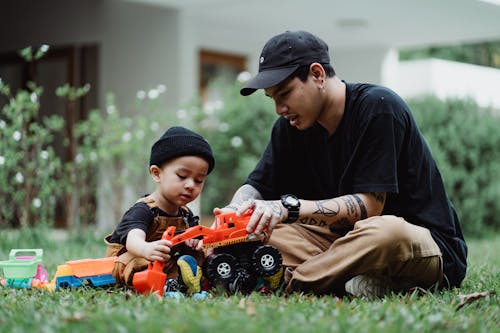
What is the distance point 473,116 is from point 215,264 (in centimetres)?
822

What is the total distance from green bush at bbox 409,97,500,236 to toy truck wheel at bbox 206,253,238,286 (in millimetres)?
7315

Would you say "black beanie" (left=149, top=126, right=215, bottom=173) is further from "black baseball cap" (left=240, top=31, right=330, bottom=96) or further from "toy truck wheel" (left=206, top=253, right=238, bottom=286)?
"toy truck wheel" (left=206, top=253, right=238, bottom=286)

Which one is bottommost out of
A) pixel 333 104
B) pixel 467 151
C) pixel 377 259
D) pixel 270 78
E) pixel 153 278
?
pixel 467 151

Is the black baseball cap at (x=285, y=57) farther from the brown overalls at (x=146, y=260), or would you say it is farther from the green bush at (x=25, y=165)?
the green bush at (x=25, y=165)

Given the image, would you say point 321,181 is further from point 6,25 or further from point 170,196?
point 6,25

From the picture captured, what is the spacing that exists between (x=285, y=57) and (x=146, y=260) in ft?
4.07

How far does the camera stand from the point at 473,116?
11336 mm

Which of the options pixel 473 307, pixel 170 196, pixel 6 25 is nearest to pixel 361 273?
pixel 473 307

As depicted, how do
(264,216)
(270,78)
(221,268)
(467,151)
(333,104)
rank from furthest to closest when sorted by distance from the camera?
(467,151), (333,104), (221,268), (270,78), (264,216)

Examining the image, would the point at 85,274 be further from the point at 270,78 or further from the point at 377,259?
the point at 377,259

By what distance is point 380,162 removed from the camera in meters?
3.84

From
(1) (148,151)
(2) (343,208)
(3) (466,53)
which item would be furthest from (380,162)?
(3) (466,53)

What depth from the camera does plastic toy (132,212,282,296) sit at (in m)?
3.82

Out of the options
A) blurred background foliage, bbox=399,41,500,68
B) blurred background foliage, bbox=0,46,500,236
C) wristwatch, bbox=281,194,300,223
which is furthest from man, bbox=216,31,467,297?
blurred background foliage, bbox=399,41,500,68
